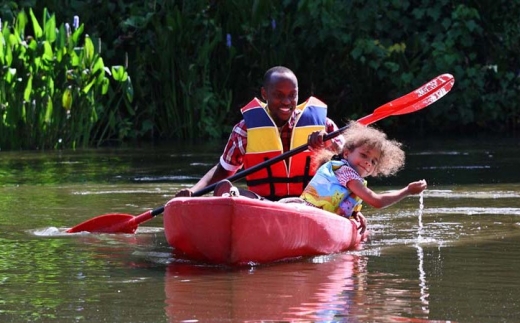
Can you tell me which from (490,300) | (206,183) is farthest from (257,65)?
(490,300)

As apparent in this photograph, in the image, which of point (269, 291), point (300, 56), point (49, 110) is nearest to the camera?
point (269, 291)

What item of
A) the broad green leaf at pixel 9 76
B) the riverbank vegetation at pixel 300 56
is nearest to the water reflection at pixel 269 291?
the broad green leaf at pixel 9 76

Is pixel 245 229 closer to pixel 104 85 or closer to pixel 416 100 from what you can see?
pixel 416 100

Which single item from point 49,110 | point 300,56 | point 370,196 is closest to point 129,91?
point 49,110

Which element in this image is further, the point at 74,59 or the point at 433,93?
the point at 74,59

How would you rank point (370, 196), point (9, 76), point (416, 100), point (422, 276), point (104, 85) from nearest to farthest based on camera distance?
point (422, 276)
point (370, 196)
point (416, 100)
point (9, 76)
point (104, 85)

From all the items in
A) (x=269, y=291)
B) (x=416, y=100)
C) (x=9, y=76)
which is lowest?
(x=269, y=291)

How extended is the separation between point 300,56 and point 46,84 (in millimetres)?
3982

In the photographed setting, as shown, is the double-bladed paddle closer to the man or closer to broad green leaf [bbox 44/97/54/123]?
the man

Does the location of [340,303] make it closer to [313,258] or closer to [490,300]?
[490,300]

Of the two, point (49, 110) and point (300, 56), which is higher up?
point (300, 56)

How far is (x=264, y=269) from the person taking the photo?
578cm

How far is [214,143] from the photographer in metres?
14.5

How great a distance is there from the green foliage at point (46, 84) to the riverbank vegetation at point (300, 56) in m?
1.09
